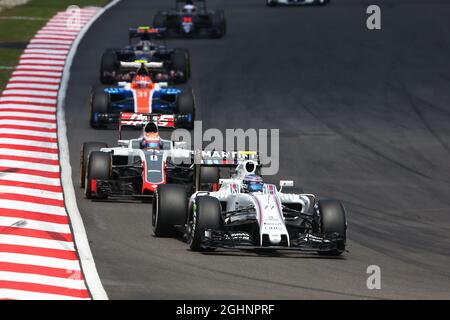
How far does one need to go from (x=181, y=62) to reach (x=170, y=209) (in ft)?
56.8

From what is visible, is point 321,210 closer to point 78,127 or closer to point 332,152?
point 332,152

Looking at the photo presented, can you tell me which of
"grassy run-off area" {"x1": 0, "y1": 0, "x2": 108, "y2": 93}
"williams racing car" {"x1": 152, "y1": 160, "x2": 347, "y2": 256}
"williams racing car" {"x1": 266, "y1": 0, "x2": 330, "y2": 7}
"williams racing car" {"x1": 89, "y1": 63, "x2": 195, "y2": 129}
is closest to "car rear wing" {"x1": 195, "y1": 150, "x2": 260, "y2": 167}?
"williams racing car" {"x1": 152, "y1": 160, "x2": 347, "y2": 256}

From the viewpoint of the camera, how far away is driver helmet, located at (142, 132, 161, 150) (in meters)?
23.5

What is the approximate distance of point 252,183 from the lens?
62.5 ft

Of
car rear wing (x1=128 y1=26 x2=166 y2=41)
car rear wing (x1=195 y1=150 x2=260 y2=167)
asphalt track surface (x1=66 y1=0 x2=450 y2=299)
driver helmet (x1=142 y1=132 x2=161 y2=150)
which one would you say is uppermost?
car rear wing (x1=128 y1=26 x2=166 y2=41)

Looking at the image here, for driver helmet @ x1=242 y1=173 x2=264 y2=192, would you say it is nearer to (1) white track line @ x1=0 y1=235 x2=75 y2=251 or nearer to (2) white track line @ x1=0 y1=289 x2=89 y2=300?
(1) white track line @ x1=0 y1=235 x2=75 y2=251

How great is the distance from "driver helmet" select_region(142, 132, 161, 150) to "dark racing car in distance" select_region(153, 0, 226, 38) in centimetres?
2086

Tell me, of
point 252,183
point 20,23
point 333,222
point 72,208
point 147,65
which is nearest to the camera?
point 333,222

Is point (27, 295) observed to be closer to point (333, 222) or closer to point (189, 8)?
point (333, 222)

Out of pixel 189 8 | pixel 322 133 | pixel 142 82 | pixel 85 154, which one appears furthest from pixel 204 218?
pixel 189 8

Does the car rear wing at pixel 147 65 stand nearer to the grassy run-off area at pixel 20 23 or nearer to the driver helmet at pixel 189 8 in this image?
the grassy run-off area at pixel 20 23

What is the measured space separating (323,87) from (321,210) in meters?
18.1

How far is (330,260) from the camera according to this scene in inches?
714
